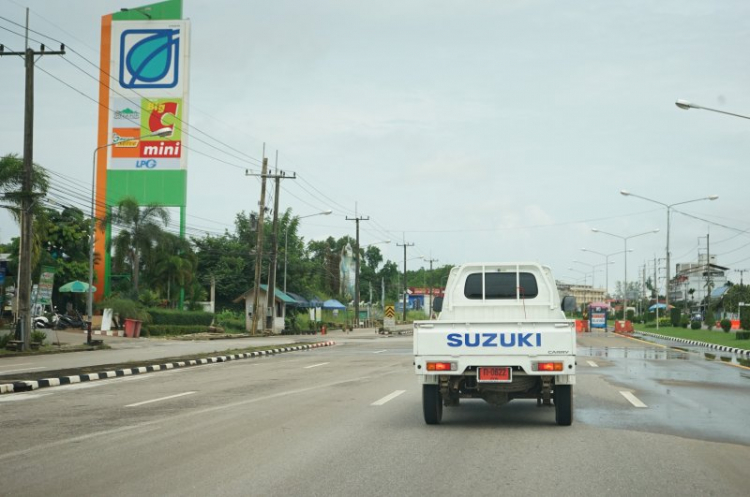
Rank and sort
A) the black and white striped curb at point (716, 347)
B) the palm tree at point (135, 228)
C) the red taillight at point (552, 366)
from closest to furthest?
the red taillight at point (552, 366), the black and white striped curb at point (716, 347), the palm tree at point (135, 228)

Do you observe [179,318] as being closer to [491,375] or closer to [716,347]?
[716,347]

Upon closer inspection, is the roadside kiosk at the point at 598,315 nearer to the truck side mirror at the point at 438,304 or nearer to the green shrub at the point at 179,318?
the green shrub at the point at 179,318

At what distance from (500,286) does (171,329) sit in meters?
43.6

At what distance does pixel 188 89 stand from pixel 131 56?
17.4ft

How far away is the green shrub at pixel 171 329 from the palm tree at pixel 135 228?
5379 mm

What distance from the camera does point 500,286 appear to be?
13281 millimetres

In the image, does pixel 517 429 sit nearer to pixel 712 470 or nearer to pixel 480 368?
pixel 480 368

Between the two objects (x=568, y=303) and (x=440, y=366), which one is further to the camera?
(x=568, y=303)

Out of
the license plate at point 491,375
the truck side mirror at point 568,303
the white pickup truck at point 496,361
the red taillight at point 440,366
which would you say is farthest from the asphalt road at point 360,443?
the truck side mirror at point 568,303

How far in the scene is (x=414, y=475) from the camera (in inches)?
291

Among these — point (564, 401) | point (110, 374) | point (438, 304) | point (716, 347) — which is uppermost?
point (438, 304)

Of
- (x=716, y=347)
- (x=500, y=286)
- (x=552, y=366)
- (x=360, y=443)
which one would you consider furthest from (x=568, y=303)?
(x=716, y=347)

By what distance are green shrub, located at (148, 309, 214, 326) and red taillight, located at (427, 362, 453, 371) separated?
4646 cm

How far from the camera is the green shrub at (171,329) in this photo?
51491 mm
